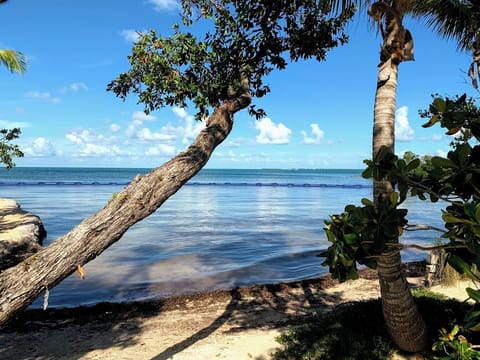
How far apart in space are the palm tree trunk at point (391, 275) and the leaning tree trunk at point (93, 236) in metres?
1.85

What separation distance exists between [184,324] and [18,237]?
8.94 meters

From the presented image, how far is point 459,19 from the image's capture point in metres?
9.92

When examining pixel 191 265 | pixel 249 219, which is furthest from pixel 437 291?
pixel 249 219

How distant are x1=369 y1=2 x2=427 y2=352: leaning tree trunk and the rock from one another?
10174mm

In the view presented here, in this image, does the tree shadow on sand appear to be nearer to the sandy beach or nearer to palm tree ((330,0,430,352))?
the sandy beach

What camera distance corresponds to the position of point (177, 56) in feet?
15.1

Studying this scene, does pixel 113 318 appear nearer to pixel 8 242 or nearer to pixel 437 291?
pixel 437 291

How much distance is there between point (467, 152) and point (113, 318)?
663 cm

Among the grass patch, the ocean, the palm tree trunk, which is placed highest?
the palm tree trunk

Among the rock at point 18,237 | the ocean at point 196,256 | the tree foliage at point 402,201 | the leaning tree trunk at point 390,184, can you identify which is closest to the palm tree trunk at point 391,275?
the leaning tree trunk at point 390,184

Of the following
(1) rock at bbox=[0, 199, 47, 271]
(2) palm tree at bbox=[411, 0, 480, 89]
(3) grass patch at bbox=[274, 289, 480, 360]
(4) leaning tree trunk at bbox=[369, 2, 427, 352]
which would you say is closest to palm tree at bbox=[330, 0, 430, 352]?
(4) leaning tree trunk at bbox=[369, 2, 427, 352]

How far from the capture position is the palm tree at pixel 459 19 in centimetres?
918

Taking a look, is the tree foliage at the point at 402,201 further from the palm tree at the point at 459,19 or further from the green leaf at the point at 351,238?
the palm tree at the point at 459,19

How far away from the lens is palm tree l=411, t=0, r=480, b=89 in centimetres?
918
